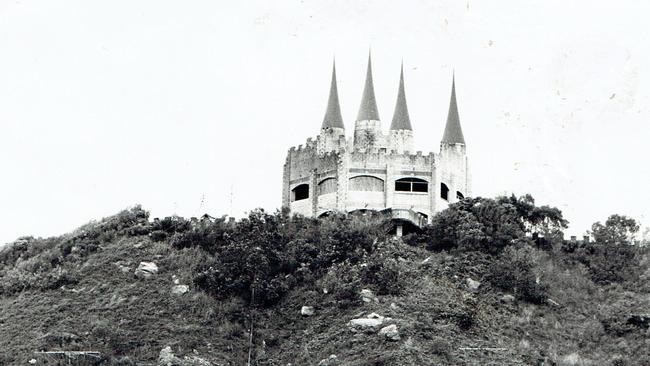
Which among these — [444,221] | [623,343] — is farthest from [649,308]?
[444,221]

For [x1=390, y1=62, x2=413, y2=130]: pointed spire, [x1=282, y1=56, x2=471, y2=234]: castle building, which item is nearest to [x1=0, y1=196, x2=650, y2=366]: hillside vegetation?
[x1=282, y1=56, x2=471, y2=234]: castle building

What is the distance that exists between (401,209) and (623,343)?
20.7m

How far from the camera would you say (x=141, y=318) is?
75875 millimetres

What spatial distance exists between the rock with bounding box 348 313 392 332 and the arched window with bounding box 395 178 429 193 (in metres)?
19.4

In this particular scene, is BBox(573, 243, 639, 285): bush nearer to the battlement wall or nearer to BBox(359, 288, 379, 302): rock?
the battlement wall

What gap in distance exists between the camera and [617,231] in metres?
86.9

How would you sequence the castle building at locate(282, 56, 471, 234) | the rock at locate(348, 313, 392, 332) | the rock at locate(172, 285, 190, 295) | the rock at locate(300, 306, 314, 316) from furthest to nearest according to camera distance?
the castle building at locate(282, 56, 471, 234), the rock at locate(172, 285, 190, 295), the rock at locate(300, 306, 314, 316), the rock at locate(348, 313, 392, 332)

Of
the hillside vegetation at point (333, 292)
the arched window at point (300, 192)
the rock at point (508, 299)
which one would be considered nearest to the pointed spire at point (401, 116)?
the arched window at point (300, 192)

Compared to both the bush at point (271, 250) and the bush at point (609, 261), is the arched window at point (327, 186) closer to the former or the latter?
the bush at point (271, 250)

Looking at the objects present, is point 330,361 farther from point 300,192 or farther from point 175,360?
point 300,192

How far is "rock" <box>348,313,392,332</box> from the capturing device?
240 ft

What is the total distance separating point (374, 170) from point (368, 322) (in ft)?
65.8

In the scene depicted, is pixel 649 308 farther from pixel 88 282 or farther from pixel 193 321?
pixel 88 282

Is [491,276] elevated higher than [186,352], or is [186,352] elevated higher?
[491,276]
